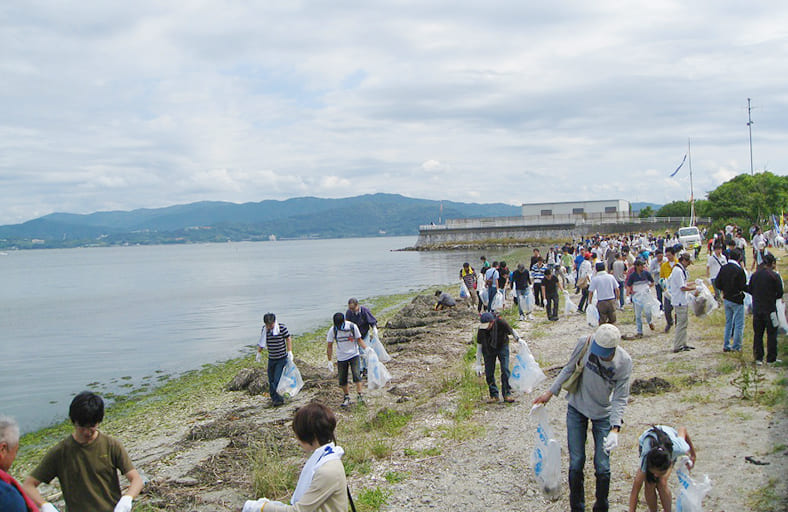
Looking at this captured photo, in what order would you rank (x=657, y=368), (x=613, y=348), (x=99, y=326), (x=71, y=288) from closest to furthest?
(x=613, y=348) → (x=657, y=368) → (x=99, y=326) → (x=71, y=288)

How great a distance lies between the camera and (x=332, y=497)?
347cm

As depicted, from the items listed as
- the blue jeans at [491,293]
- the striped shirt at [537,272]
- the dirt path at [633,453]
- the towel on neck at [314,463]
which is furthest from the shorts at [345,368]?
the striped shirt at [537,272]

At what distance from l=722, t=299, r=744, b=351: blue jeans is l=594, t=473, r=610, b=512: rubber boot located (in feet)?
20.4

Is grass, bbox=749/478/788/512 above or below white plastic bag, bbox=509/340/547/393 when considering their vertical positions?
below

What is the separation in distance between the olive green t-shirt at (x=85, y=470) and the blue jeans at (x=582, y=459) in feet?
12.3

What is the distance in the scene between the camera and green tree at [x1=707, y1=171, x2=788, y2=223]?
189 ft

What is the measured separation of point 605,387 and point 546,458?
92 centimetres

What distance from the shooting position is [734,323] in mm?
10188

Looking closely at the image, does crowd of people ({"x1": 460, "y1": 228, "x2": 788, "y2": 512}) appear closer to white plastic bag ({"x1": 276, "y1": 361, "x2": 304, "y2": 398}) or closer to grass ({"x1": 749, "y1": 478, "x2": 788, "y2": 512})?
grass ({"x1": 749, "y1": 478, "x2": 788, "y2": 512})

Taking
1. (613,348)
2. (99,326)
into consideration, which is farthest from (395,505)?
(99,326)

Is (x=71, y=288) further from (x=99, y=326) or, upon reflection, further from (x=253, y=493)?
(x=253, y=493)

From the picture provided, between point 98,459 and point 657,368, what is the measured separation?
8940mm

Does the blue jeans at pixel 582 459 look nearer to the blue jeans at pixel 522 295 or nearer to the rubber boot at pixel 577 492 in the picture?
the rubber boot at pixel 577 492

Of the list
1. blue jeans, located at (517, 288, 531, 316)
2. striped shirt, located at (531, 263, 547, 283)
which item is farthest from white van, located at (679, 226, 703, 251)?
blue jeans, located at (517, 288, 531, 316)
